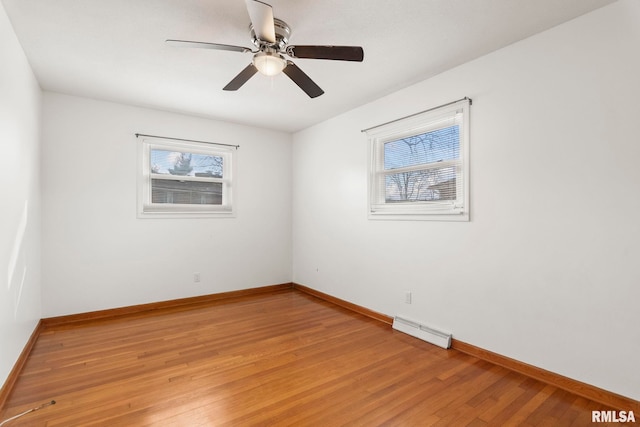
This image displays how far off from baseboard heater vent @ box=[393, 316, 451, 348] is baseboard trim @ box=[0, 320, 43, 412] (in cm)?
315

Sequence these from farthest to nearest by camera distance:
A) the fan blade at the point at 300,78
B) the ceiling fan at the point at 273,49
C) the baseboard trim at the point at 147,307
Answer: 1. the baseboard trim at the point at 147,307
2. the fan blade at the point at 300,78
3. the ceiling fan at the point at 273,49

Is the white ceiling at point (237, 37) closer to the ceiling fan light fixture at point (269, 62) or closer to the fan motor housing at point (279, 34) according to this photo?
the fan motor housing at point (279, 34)

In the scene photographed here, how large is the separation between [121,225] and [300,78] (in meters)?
2.99

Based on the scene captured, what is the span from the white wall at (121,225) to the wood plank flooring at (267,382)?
620 mm

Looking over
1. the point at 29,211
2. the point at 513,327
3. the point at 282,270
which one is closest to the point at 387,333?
the point at 513,327

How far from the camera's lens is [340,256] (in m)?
4.27

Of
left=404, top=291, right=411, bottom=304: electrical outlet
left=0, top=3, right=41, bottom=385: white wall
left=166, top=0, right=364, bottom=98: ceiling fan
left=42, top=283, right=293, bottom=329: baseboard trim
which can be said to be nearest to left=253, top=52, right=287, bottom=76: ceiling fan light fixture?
left=166, top=0, right=364, bottom=98: ceiling fan

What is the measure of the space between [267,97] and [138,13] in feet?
5.37

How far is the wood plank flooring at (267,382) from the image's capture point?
1877mm

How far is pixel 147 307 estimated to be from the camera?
157 inches

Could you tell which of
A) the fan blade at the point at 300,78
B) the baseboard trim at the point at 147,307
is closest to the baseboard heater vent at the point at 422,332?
the baseboard trim at the point at 147,307

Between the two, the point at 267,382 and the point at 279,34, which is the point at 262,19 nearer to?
the point at 279,34

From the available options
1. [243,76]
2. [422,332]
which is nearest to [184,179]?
[243,76]

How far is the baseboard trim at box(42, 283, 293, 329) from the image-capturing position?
3493 millimetres
